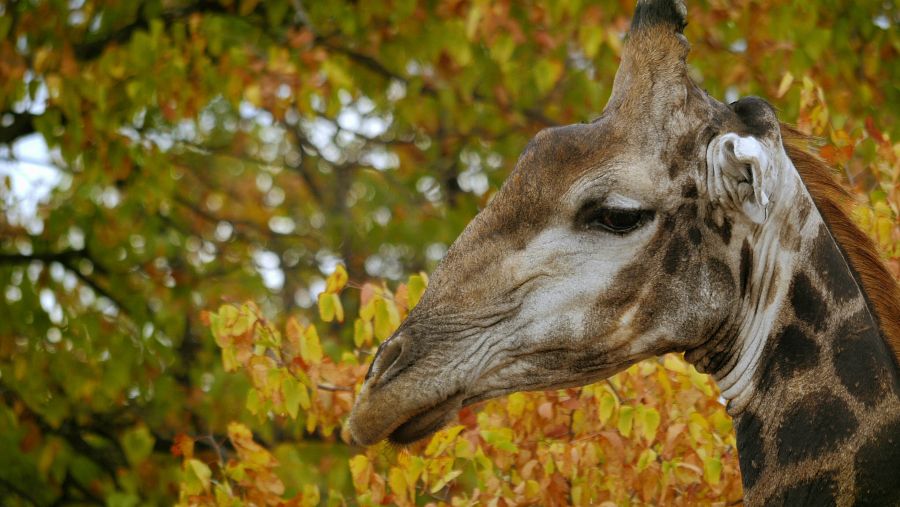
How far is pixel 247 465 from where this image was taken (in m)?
4.64

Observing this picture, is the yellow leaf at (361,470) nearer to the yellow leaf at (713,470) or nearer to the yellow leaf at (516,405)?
the yellow leaf at (516,405)

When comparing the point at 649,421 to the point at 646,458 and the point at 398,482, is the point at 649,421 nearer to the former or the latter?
the point at 646,458

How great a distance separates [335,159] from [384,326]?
23.0ft

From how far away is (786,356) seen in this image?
10.5ft

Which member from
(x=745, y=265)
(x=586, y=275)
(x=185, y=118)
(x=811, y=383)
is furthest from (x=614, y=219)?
(x=185, y=118)

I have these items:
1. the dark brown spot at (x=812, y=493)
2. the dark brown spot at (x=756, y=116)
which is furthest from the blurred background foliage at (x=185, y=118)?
the dark brown spot at (x=812, y=493)

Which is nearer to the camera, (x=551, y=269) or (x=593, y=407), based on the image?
(x=551, y=269)

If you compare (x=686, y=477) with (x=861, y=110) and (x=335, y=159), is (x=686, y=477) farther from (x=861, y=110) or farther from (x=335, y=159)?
(x=335, y=159)

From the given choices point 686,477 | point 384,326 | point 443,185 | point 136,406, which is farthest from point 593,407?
point 443,185

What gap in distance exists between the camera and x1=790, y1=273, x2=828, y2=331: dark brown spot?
10.5 feet

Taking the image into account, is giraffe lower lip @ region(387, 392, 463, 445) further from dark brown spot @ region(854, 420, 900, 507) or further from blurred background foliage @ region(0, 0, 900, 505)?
blurred background foliage @ region(0, 0, 900, 505)

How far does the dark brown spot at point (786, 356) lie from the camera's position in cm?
316

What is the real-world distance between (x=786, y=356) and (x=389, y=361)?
3.62 ft

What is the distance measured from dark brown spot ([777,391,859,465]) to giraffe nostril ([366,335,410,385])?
105 centimetres
